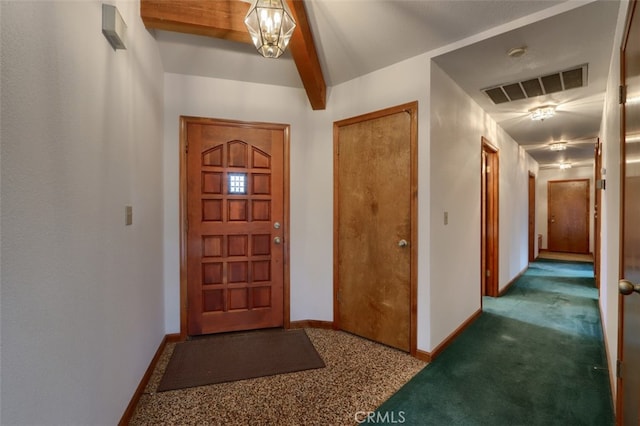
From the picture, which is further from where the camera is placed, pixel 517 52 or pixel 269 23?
pixel 517 52

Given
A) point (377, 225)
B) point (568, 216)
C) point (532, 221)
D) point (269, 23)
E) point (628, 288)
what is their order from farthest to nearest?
1. point (568, 216)
2. point (532, 221)
3. point (377, 225)
4. point (269, 23)
5. point (628, 288)

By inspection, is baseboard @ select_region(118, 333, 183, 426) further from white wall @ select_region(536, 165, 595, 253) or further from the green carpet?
white wall @ select_region(536, 165, 595, 253)

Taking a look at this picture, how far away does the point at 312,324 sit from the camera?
297 centimetres

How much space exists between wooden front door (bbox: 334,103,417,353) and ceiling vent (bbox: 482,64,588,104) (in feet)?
3.72

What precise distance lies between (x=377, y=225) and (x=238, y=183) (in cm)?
136

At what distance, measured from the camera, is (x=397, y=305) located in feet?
8.13

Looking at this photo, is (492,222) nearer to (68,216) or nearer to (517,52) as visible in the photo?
(517,52)

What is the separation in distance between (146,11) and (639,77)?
2692 millimetres

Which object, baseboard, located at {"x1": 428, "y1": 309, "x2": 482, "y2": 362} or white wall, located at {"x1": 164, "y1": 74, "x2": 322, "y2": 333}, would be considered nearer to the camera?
baseboard, located at {"x1": 428, "y1": 309, "x2": 482, "y2": 362}

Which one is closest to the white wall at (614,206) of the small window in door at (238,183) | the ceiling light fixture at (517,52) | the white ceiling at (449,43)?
the white ceiling at (449,43)

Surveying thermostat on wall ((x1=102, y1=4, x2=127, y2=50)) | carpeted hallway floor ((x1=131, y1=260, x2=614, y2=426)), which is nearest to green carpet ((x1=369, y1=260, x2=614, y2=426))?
carpeted hallway floor ((x1=131, y1=260, x2=614, y2=426))

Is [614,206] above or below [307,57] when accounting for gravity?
below

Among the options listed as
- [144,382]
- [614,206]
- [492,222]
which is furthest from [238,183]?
[492,222]

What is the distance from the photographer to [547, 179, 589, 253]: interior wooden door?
7375 millimetres
